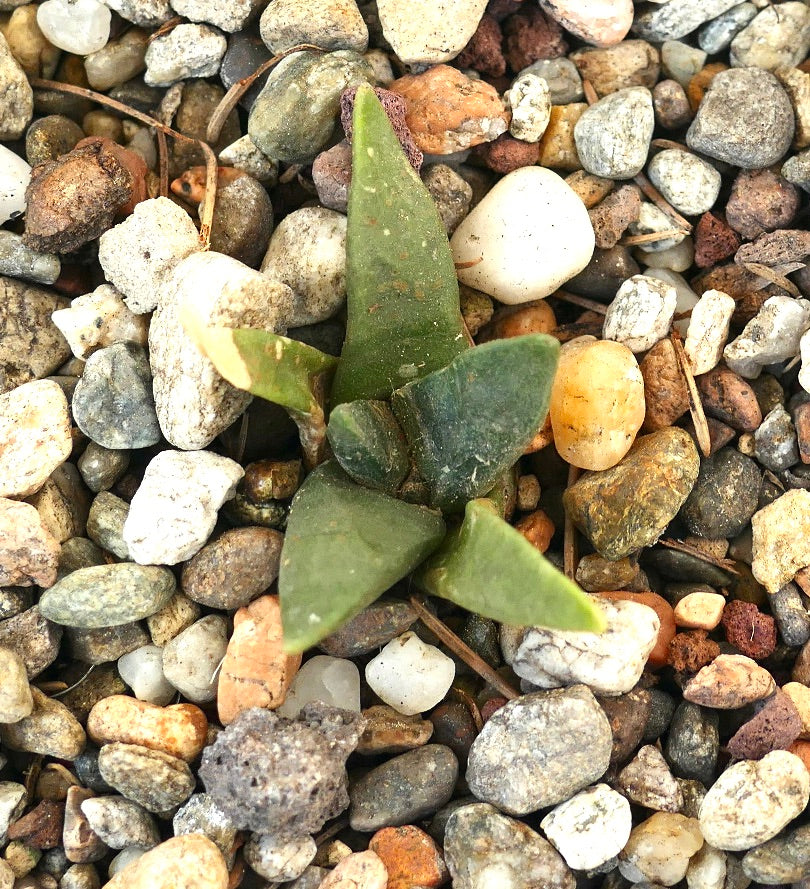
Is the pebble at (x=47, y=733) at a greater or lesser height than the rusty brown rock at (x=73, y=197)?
lesser

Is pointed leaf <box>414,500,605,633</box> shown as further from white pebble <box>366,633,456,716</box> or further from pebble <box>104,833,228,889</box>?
pebble <box>104,833,228,889</box>

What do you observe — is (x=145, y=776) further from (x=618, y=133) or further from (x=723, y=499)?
(x=618, y=133)

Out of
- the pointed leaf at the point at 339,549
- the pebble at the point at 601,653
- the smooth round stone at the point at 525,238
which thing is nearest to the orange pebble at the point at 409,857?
the pebble at the point at 601,653

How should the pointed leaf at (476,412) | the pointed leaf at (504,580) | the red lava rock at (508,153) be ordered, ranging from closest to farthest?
1. the pointed leaf at (504,580)
2. the pointed leaf at (476,412)
3. the red lava rock at (508,153)

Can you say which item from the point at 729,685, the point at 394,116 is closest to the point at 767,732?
the point at 729,685

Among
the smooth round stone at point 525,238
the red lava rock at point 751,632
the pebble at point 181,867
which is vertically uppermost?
the smooth round stone at point 525,238

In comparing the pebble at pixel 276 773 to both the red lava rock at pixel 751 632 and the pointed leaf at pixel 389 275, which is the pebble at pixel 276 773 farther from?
the red lava rock at pixel 751 632

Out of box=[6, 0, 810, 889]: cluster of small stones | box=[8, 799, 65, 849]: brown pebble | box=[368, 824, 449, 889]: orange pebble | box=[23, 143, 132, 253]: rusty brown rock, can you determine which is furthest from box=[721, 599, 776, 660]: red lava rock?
box=[23, 143, 132, 253]: rusty brown rock
